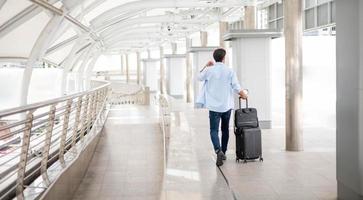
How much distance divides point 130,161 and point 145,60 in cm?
4047

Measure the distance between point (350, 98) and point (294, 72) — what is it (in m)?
4.09

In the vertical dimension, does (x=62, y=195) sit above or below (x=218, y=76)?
below

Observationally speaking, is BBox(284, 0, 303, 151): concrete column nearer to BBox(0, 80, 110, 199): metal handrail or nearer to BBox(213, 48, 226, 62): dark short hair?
BBox(213, 48, 226, 62): dark short hair

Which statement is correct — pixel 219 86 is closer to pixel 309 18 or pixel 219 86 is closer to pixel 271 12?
pixel 309 18

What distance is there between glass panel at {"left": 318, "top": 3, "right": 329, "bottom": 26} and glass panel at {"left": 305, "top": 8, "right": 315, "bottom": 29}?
0.58 m

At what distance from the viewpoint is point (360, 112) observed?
4.22 metres

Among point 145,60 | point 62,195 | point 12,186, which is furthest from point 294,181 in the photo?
point 145,60

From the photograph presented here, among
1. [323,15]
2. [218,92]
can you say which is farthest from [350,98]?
[323,15]

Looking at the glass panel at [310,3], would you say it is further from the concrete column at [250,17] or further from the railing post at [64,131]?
the railing post at [64,131]

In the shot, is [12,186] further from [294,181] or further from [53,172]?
[294,181]

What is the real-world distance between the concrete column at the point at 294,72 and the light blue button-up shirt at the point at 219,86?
2.03 meters

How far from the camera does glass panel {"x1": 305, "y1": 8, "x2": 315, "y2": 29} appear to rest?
63.7 ft

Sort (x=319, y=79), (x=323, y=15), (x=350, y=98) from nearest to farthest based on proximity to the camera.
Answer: (x=350, y=98) → (x=319, y=79) → (x=323, y=15)

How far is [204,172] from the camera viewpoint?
20.5 ft
